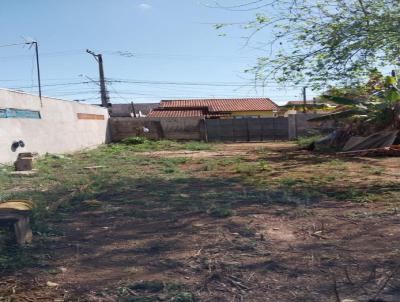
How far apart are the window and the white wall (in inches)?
4.5

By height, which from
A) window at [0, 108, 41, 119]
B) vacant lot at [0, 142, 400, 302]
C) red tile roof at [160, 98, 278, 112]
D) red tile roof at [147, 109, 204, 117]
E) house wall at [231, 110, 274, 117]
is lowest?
vacant lot at [0, 142, 400, 302]

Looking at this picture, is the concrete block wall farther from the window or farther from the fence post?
the window

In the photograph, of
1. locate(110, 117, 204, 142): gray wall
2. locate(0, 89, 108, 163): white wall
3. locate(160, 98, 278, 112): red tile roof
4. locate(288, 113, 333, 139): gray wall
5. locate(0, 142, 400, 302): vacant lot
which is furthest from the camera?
locate(160, 98, 278, 112): red tile roof

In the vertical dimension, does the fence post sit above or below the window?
below

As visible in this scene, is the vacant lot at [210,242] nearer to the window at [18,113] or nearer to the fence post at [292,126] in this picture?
the window at [18,113]

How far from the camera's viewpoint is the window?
14219 mm

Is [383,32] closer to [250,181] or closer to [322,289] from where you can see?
[250,181]

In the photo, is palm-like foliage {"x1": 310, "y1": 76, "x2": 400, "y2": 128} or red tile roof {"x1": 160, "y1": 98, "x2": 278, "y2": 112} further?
red tile roof {"x1": 160, "y1": 98, "x2": 278, "y2": 112}

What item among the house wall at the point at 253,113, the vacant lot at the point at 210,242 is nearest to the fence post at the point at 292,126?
the vacant lot at the point at 210,242

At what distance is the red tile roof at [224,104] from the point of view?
47097 millimetres

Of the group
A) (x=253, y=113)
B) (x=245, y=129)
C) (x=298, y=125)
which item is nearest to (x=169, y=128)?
(x=245, y=129)

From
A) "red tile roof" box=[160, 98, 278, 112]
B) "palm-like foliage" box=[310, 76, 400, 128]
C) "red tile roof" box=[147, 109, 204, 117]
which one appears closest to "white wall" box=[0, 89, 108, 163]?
"palm-like foliage" box=[310, 76, 400, 128]

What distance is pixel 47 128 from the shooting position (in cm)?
1784

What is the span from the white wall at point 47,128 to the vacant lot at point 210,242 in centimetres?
513
